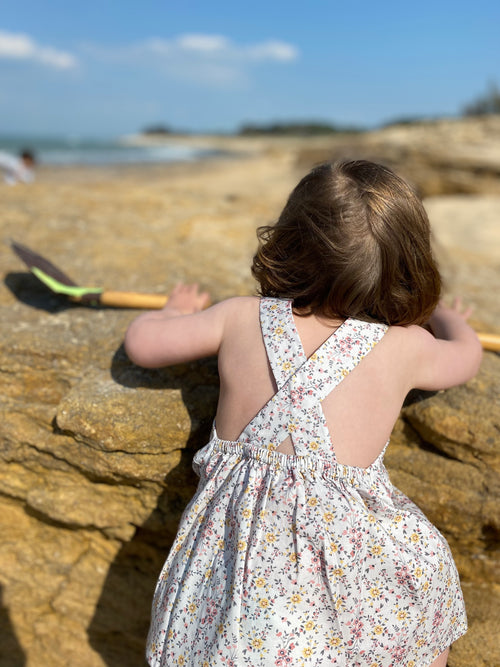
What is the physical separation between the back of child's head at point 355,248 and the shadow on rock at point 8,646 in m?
1.60

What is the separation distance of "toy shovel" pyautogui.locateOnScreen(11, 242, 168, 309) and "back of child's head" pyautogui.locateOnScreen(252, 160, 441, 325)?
0.87 metres

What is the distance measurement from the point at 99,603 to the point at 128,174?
18561 millimetres

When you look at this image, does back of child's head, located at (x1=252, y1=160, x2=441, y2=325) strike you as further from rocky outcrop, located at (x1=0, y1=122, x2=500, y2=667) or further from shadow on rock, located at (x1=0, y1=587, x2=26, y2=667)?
shadow on rock, located at (x1=0, y1=587, x2=26, y2=667)

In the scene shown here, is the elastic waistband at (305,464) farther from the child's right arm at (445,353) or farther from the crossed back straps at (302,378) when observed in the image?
the child's right arm at (445,353)

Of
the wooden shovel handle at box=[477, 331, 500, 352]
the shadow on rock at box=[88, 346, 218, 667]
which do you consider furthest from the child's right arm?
the shadow on rock at box=[88, 346, 218, 667]

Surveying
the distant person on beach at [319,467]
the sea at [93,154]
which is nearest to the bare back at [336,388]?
the distant person on beach at [319,467]

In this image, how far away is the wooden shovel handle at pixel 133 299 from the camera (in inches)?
→ 87.7

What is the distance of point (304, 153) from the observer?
2317 centimetres

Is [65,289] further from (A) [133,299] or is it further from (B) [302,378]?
(B) [302,378]

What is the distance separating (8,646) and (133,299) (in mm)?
1350

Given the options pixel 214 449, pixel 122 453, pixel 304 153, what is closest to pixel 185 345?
pixel 214 449

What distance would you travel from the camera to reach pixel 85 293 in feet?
7.39

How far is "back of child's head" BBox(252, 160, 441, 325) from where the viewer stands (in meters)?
1.35

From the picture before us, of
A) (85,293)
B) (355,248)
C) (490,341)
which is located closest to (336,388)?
(355,248)
